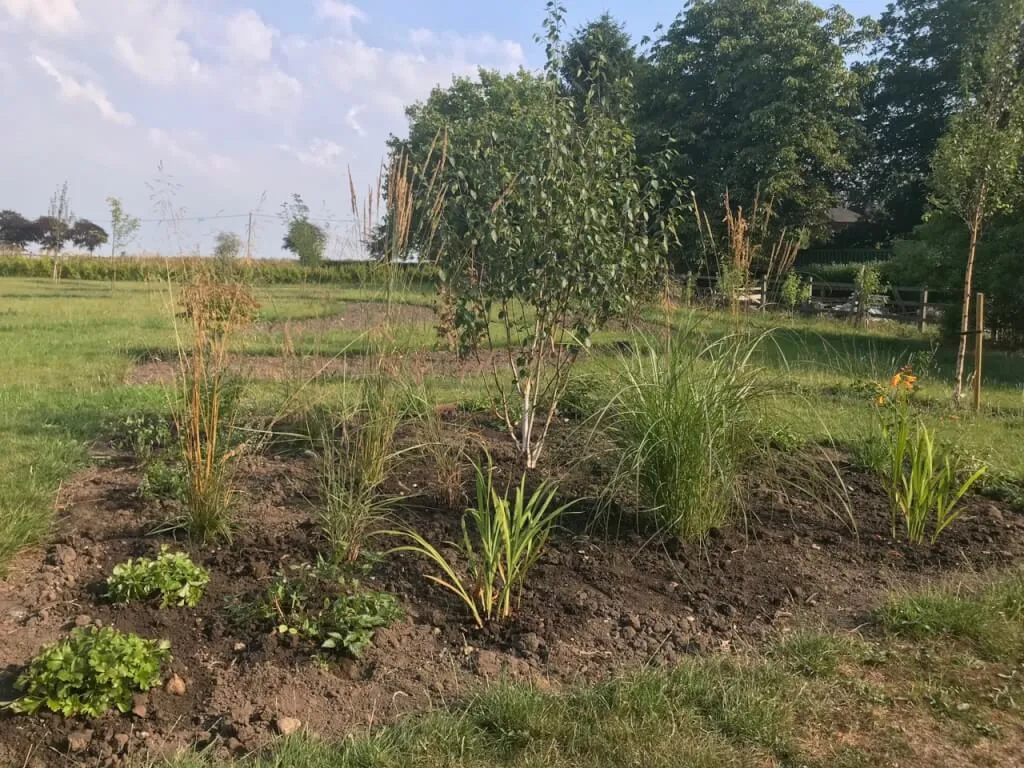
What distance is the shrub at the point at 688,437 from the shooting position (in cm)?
355

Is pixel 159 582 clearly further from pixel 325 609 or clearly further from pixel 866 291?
pixel 866 291

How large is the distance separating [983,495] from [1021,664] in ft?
7.46

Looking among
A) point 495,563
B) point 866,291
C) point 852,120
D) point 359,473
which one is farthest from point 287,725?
point 852,120

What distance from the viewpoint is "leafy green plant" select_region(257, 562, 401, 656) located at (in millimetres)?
2717

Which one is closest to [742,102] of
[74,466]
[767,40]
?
[767,40]

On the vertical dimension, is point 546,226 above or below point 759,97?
below

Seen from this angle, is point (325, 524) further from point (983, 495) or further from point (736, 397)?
point (983, 495)

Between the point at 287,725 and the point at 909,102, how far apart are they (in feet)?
117

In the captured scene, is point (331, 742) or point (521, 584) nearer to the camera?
point (331, 742)

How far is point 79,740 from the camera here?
86.3 inches

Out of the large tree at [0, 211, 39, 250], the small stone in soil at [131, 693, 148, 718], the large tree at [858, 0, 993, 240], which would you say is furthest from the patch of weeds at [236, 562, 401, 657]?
the large tree at [0, 211, 39, 250]

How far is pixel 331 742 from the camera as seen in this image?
2.25 m

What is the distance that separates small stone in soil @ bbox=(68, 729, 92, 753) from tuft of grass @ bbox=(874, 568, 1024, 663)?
2803 mm

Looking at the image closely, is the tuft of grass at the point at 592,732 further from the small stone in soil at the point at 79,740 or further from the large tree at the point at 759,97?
the large tree at the point at 759,97
